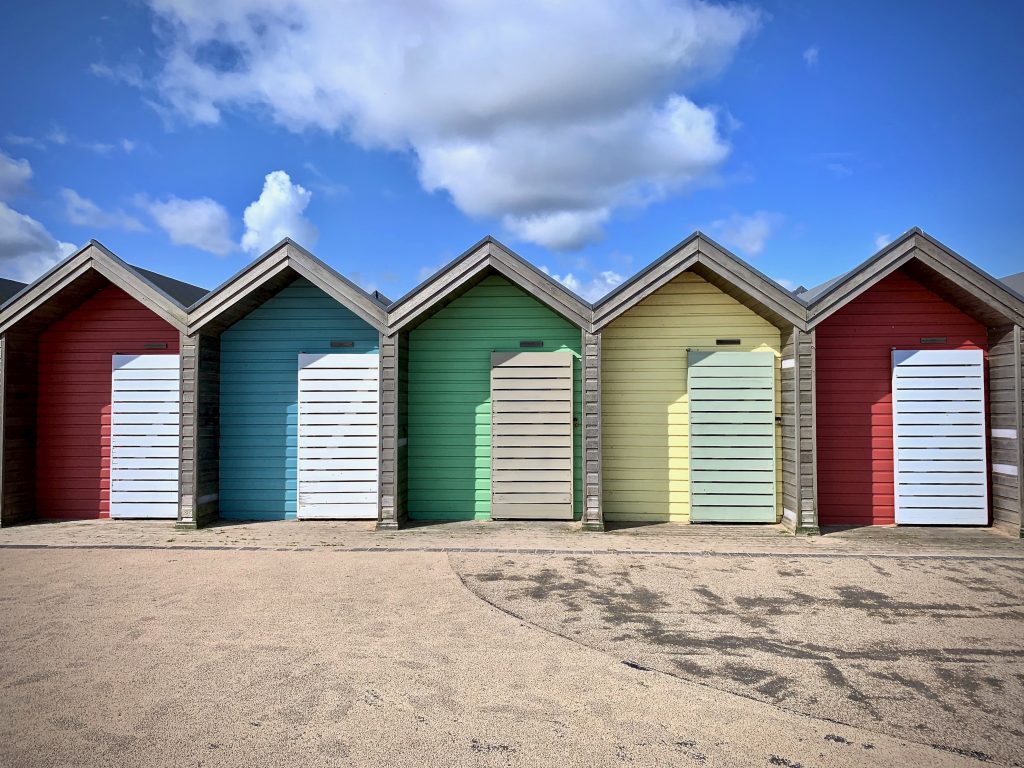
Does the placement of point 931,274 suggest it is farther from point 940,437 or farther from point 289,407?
point 289,407

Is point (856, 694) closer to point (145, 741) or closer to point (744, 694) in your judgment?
point (744, 694)

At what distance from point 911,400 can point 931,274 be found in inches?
84.6

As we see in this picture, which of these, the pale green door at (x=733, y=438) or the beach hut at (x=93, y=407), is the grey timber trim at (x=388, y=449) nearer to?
the beach hut at (x=93, y=407)

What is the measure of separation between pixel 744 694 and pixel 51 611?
6821 mm

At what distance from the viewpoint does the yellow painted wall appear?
428 inches

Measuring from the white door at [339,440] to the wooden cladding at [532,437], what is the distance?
7.37ft

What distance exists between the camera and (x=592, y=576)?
7.61 meters

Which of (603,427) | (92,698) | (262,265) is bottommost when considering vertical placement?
(92,698)

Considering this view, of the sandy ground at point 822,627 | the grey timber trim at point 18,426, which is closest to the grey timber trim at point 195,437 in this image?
the grey timber trim at point 18,426

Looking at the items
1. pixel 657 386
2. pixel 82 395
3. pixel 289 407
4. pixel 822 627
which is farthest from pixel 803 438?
pixel 82 395

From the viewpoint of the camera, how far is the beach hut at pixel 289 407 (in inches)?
438

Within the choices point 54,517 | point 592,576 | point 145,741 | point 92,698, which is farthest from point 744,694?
point 54,517

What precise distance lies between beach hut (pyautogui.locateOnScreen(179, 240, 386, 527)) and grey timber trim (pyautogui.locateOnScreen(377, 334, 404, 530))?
622 mm

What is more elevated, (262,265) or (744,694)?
(262,265)
